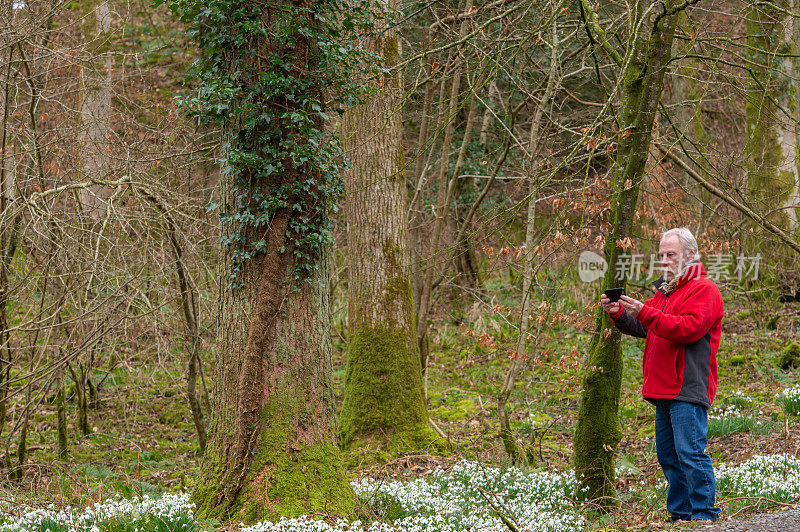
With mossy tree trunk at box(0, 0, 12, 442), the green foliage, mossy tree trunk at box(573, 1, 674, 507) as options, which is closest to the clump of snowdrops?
the green foliage

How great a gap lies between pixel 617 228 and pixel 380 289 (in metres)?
3.21

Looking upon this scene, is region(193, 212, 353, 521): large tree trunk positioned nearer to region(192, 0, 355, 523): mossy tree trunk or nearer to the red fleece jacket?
region(192, 0, 355, 523): mossy tree trunk

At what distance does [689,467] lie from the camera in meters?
4.70

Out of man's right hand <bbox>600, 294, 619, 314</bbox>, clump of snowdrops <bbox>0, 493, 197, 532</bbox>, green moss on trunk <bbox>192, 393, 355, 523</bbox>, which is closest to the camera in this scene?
clump of snowdrops <bbox>0, 493, 197, 532</bbox>

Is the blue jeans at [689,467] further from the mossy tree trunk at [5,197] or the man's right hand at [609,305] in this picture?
the mossy tree trunk at [5,197]

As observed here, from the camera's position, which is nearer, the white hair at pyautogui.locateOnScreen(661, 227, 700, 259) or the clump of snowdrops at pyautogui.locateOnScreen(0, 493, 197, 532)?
the clump of snowdrops at pyautogui.locateOnScreen(0, 493, 197, 532)

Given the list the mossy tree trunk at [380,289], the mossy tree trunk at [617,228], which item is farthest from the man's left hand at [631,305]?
the mossy tree trunk at [380,289]

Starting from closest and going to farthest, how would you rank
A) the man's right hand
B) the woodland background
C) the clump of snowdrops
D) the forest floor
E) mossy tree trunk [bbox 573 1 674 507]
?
the clump of snowdrops, the man's right hand, the woodland background, mossy tree trunk [bbox 573 1 674 507], the forest floor

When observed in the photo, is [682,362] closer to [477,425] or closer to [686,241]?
[686,241]

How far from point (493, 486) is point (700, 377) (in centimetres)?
225

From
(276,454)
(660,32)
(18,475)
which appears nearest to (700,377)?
(660,32)

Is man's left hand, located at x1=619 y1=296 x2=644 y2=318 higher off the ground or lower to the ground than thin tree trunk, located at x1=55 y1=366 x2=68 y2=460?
higher

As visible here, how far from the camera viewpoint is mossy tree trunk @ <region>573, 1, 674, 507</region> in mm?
5309

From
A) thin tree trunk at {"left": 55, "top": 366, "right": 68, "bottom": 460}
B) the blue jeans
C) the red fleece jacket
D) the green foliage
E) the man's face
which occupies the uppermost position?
the green foliage
